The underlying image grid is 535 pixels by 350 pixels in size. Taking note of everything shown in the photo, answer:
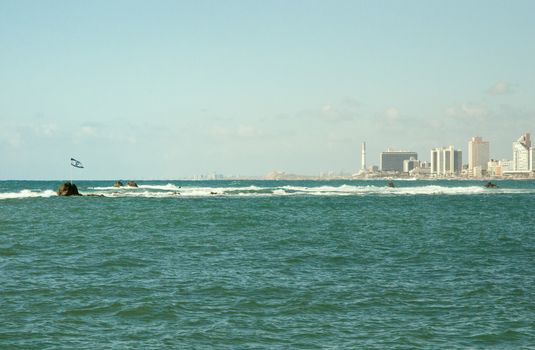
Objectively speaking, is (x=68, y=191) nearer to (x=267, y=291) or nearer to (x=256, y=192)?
(x=256, y=192)

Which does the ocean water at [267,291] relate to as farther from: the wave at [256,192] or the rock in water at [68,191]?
the wave at [256,192]

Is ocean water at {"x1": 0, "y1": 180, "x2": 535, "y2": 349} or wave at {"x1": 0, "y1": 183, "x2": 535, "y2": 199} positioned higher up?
wave at {"x1": 0, "y1": 183, "x2": 535, "y2": 199}

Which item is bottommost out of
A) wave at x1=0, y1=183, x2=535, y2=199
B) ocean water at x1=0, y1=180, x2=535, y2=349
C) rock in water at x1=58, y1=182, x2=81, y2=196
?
ocean water at x1=0, y1=180, x2=535, y2=349

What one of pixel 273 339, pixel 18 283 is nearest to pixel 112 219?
pixel 18 283

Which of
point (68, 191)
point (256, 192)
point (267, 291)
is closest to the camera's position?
point (267, 291)

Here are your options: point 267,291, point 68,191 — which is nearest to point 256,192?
point 68,191

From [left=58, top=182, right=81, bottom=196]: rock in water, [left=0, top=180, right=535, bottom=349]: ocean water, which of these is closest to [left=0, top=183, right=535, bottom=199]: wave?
[left=58, top=182, right=81, bottom=196]: rock in water

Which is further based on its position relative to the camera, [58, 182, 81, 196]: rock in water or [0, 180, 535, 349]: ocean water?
[58, 182, 81, 196]: rock in water

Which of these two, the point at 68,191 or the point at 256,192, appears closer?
the point at 68,191

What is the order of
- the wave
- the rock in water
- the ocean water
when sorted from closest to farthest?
the ocean water → the rock in water → the wave

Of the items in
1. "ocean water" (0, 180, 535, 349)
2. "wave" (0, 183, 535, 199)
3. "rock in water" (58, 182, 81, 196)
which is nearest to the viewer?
"ocean water" (0, 180, 535, 349)

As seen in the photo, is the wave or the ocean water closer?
the ocean water

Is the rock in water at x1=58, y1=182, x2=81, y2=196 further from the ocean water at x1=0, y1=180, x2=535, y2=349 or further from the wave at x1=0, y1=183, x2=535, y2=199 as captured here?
the ocean water at x1=0, y1=180, x2=535, y2=349

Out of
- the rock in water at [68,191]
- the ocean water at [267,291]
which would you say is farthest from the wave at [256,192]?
the ocean water at [267,291]
